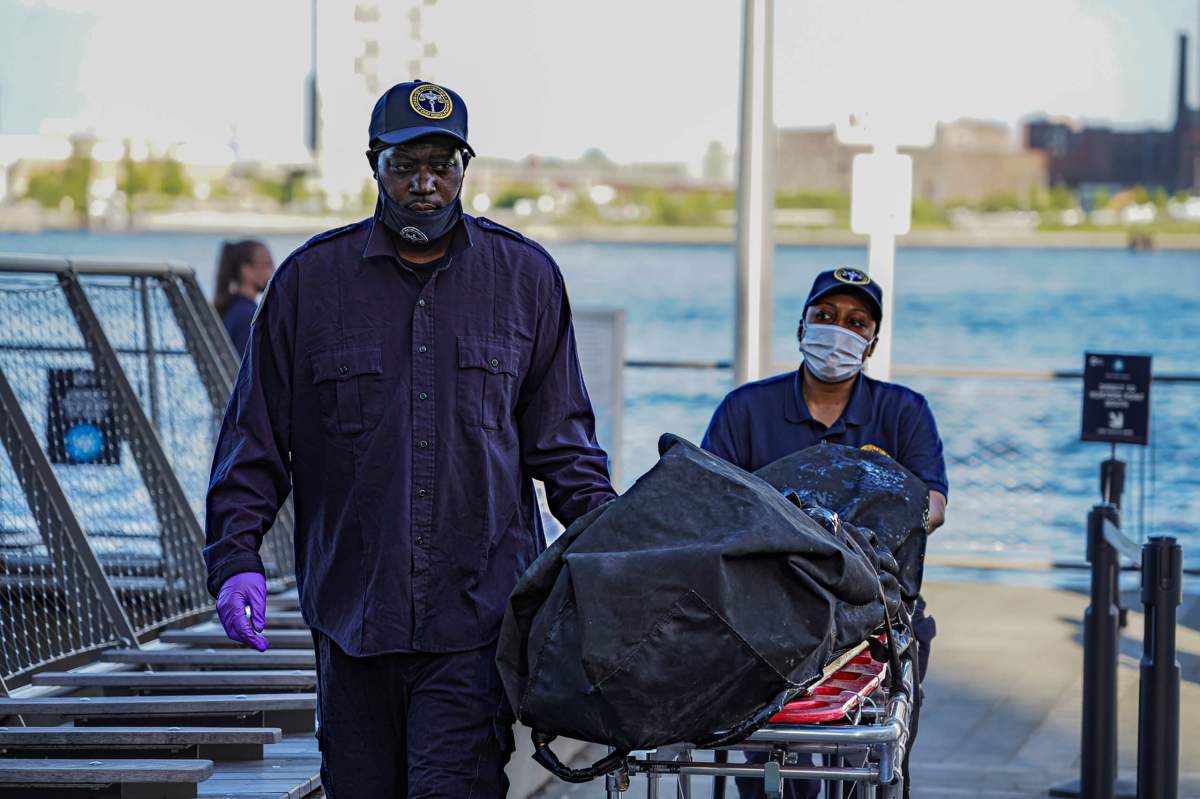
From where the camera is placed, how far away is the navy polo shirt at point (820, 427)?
16.8 feet

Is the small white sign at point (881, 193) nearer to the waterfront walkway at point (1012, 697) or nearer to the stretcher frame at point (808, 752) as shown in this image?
the waterfront walkway at point (1012, 697)

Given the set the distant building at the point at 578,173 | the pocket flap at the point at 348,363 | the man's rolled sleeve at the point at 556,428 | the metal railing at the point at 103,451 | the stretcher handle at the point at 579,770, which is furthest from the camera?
the distant building at the point at 578,173

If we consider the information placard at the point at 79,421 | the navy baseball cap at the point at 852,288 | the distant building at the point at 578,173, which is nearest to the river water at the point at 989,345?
the information placard at the point at 79,421

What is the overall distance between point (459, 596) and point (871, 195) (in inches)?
174

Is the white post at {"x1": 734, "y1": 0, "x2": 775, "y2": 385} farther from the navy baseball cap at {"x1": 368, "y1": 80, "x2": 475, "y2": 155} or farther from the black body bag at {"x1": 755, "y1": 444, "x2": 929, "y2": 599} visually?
the navy baseball cap at {"x1": 368, "y1": 80, "x2": 475, "y2": 155}

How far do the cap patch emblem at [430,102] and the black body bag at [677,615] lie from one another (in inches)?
35.6

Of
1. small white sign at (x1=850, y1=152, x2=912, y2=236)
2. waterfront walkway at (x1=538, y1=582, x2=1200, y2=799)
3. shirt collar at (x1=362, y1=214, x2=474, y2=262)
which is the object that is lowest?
waterfront walkway at (x1=538, y1=582, x2=1200, y2=799)

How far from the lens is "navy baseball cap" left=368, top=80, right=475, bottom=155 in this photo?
3.78 metres

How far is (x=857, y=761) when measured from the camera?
3691mm

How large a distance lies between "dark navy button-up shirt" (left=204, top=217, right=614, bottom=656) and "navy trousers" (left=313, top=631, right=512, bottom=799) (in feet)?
0.21

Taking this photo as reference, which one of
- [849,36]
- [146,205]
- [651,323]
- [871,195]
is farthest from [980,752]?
[146,205]

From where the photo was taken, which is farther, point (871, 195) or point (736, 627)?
point (871, 195)

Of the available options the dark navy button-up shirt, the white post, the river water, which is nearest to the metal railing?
the river water

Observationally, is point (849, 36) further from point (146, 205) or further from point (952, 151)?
point (146, 205)
